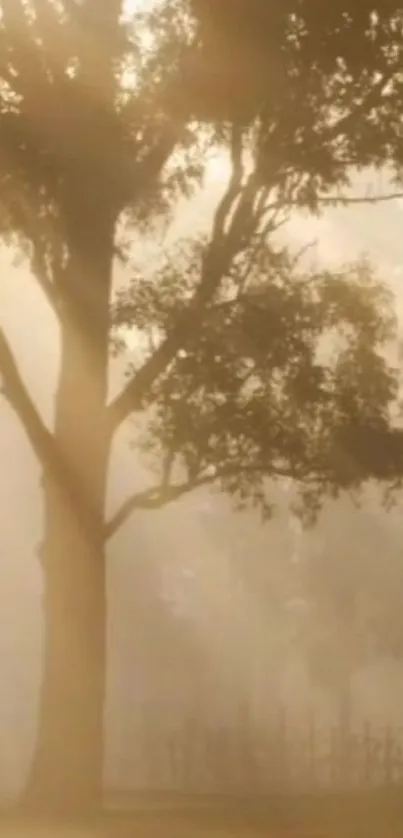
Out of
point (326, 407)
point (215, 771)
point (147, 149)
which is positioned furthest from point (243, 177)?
point (215, 771)

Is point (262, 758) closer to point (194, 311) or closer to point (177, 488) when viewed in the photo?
point (177, 488)

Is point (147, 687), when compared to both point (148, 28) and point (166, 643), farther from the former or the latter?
point (148, 28)

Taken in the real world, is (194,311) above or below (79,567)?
above

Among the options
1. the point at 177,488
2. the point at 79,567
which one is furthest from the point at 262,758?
the point at 79,567

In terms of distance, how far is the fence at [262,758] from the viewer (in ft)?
101

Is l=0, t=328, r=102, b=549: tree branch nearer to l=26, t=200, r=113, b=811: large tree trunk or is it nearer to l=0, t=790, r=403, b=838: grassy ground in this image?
l=26, t=200, r=113, b=811: large tree trunk

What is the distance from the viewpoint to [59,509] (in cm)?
2233

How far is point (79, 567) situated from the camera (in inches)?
874

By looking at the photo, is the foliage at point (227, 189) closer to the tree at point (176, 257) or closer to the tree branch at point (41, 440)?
the tree at point (176, 257)

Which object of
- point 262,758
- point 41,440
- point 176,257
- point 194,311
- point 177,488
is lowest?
point 262,758

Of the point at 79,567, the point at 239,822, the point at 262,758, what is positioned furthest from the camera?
the point at 262,758

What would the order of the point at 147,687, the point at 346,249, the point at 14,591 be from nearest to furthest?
1. the point at 346,249
2. the point at 147,687
3. the point at 14,591

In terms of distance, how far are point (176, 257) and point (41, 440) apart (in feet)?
10.1

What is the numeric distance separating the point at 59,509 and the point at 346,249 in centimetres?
622
